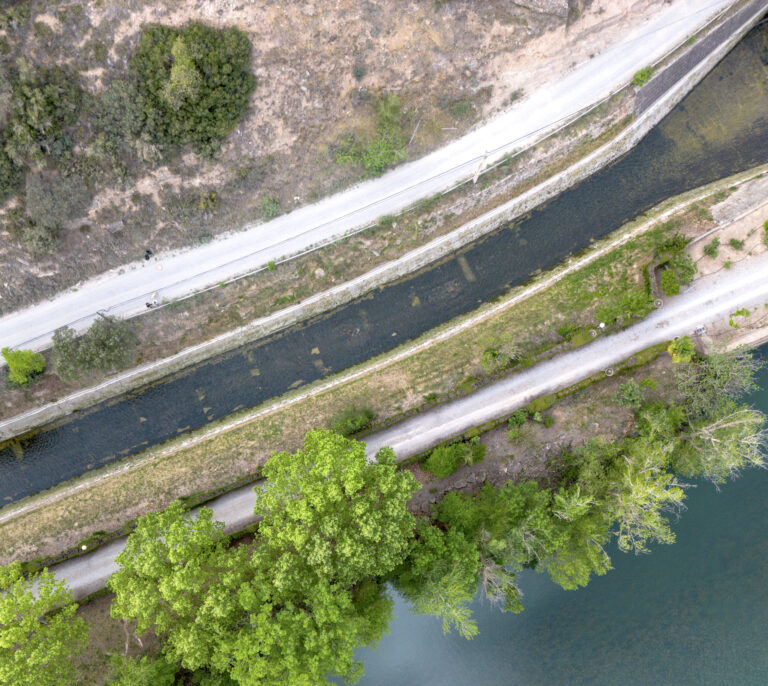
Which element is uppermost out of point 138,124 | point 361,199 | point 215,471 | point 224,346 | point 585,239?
point 138,124

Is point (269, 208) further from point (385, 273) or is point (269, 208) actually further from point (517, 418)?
point (517, 418)

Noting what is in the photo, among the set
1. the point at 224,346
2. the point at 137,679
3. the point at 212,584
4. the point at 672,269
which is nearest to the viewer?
the point at 212,584

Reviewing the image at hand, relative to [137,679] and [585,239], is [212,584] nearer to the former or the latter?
[137,679]

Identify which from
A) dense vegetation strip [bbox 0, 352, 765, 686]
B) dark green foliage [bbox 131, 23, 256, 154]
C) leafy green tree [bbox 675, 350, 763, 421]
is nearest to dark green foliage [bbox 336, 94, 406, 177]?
dark green foliage [bbox 131, 23, 256, 154]

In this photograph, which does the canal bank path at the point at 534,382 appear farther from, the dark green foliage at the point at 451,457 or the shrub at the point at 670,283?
the dark green foliage at the point at 451,457

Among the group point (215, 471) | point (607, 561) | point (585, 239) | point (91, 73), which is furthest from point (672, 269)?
point (91, 73)

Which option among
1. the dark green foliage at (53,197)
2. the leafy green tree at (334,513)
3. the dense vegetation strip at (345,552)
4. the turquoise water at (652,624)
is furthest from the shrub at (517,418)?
the dark green foliage at (53,197)
